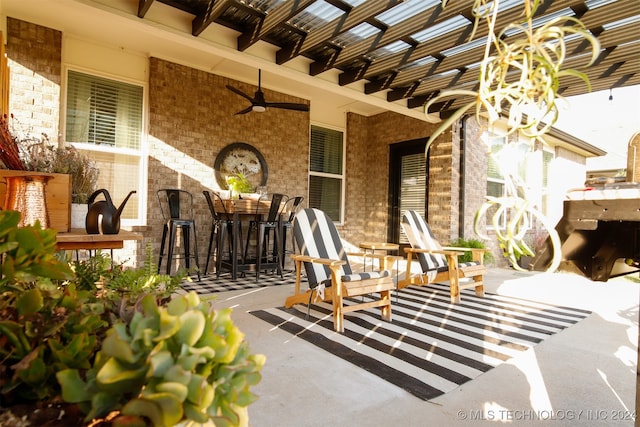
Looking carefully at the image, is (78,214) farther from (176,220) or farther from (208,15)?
(176,220)

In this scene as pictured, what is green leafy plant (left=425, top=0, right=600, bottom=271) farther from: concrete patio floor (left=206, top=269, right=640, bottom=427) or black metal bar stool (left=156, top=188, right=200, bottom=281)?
black metal bar stool (left=156, top=188, right=200, bottom=281)

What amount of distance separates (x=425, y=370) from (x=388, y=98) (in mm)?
4749

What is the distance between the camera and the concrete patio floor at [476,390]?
1665mm

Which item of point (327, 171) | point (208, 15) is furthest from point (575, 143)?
point (208, 15)

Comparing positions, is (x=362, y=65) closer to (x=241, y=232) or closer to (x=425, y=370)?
(x=241, y=232)

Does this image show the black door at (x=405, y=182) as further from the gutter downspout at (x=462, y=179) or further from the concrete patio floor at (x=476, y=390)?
the concrete patio floor at (x=476, y=390)

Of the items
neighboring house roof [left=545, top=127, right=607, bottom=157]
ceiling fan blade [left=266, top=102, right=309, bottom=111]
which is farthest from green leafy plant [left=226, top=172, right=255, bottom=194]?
neighboring house roof [left=545, top=127, right=607, bottom=157]

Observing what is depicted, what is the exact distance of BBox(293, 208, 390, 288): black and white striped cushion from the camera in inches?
126

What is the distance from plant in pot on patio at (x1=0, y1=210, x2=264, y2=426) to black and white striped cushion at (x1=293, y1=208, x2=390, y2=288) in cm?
262

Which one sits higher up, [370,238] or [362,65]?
[362,65]

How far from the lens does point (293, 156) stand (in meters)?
6.92

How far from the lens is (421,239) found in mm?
4480

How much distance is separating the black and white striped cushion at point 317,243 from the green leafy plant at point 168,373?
2.65 metres

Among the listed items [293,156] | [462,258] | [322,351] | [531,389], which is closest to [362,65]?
[293,156]
